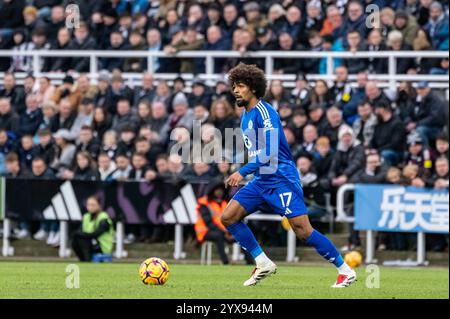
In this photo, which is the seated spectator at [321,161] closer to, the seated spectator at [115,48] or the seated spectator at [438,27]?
the seated spectator at [438,27]

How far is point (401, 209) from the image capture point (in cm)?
2142

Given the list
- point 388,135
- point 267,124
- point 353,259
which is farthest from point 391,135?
point 267,124

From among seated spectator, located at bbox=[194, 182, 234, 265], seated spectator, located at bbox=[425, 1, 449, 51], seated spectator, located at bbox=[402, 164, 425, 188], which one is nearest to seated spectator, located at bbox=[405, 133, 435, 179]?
seated spectator, located at bbox=[402, 164, 425, 188]

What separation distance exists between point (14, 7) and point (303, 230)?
49.9 feet

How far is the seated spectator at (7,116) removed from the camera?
24.9 meters

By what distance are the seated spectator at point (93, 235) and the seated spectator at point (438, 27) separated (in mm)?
6603

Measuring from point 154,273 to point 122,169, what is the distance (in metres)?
9.03

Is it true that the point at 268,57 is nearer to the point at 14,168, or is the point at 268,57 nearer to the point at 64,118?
the point at 64,118

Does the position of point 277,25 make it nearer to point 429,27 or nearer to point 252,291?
point 429,27

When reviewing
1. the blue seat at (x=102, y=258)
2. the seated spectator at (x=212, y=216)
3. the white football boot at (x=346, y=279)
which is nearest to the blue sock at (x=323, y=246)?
the white football boot at (x=346, y=279)

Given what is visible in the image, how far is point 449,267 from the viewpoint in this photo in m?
20.2

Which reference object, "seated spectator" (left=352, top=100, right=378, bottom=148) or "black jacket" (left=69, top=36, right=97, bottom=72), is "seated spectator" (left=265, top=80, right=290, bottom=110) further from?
"black jacket" (left=69, top=36, right=97, bottom=72)
